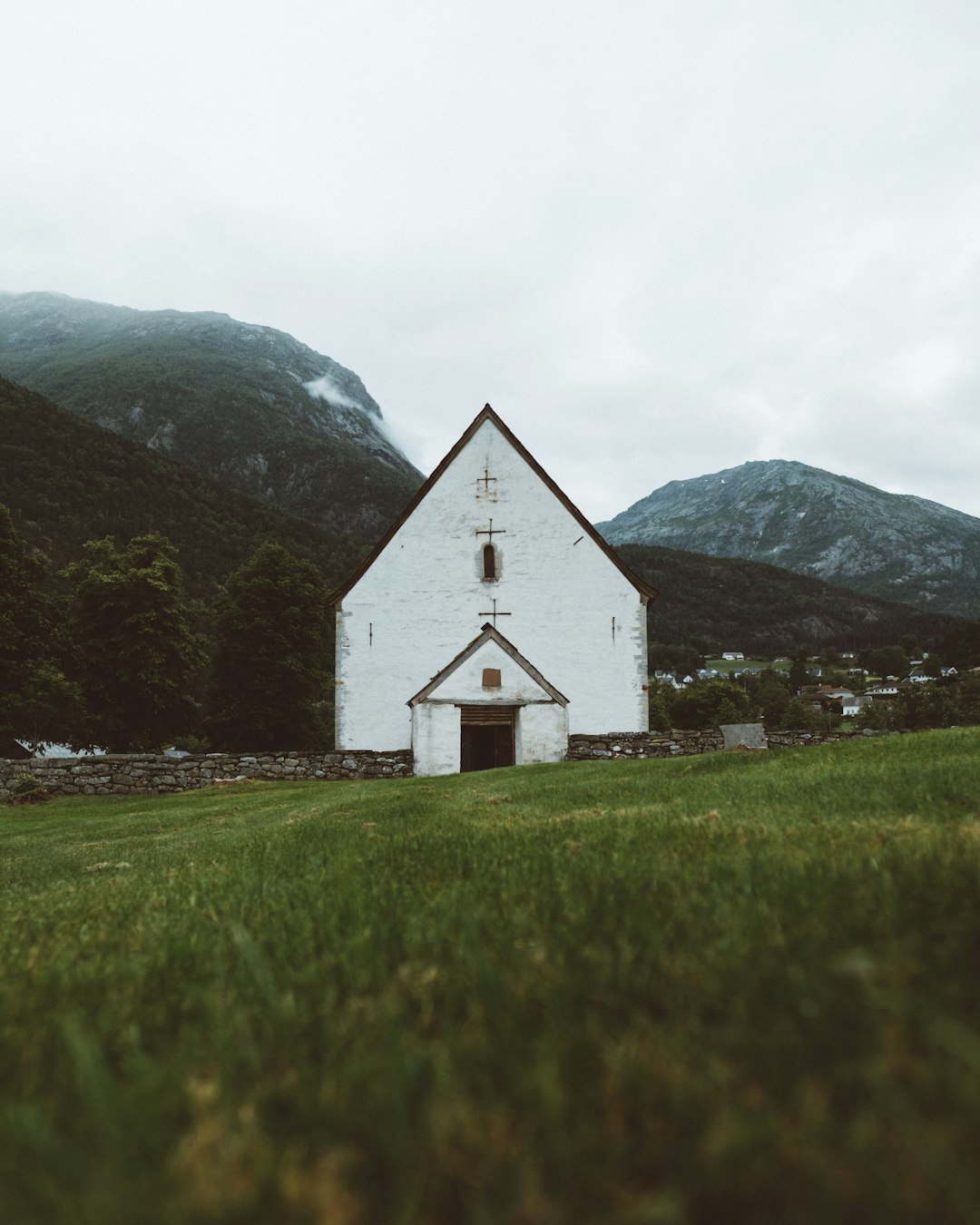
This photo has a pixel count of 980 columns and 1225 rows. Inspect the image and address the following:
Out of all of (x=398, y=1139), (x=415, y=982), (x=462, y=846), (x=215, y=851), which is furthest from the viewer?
(x=215, y=851)

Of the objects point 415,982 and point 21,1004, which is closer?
point 415,982

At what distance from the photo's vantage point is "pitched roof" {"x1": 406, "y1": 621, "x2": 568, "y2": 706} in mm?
23734

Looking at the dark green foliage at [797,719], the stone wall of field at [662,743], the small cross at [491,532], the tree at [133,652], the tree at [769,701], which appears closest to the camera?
the stone wall of field at [662,743]

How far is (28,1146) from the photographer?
3.80 ft

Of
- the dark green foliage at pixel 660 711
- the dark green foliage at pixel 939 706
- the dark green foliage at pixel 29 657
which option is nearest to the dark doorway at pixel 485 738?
the dark green foliage at pixel 29 657

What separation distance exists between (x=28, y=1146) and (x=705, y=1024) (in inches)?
47.7

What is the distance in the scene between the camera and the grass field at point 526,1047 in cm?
96

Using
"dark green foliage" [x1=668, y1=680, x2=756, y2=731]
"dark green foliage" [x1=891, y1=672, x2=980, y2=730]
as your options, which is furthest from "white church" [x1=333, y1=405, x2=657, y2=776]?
"dark green foliage" [x1=891, y1=672, x2=980, y2=730]

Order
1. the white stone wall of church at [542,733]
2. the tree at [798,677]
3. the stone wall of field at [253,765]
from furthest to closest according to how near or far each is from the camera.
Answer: the tree at [798,677], the white stone wall of church at [542,733], the stone wall of field at [253,765]

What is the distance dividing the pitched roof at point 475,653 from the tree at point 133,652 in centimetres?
1833

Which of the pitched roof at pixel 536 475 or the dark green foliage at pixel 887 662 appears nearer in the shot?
the pitched roof at pixel 536 475

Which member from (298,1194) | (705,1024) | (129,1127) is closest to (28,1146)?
(129,1127)

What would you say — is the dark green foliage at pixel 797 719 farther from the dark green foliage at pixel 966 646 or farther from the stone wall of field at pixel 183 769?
the stone wall of field at pixel 183 769

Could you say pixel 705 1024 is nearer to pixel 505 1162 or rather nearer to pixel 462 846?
pixel 505 1162
